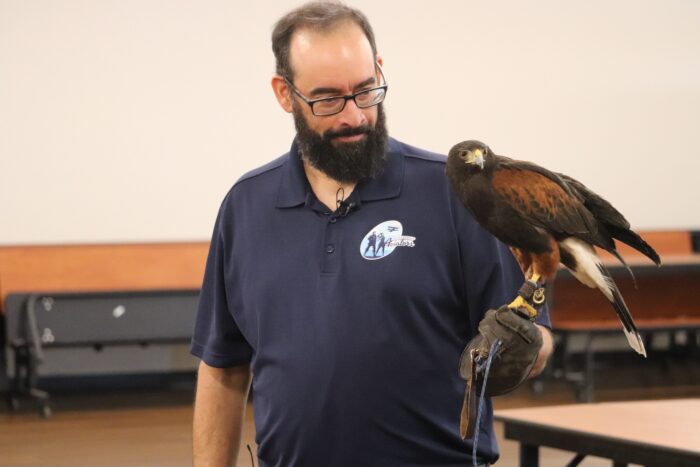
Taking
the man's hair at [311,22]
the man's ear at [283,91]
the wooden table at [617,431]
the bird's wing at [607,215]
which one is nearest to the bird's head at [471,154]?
the bird's wing at [607,215]

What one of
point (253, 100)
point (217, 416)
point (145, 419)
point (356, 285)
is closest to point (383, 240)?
point (356, 285)

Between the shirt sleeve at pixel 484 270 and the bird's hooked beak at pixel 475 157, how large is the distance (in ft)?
1.44

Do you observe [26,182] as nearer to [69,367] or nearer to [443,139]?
[69,367]

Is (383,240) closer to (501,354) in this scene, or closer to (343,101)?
(343,101)

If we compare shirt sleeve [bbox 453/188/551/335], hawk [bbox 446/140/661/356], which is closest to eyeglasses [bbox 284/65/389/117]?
shirt sleeve [bbox 453/188/551/335]

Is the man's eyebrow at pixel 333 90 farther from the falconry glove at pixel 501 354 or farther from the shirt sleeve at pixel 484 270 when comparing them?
the falconry glove at pixel 501 354

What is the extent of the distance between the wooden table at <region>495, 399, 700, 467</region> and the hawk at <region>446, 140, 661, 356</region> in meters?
1.36

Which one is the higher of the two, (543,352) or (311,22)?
(311,22)

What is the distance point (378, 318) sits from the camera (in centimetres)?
202

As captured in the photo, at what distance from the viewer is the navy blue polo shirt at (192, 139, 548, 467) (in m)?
2.03

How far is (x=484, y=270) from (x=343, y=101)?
0.41 meters

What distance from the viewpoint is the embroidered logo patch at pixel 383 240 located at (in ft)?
6.70

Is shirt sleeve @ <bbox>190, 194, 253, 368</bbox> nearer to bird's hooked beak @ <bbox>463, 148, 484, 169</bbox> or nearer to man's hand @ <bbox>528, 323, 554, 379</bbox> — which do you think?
man's hand @ <bbox>528, 323, 554, 379</bbox>

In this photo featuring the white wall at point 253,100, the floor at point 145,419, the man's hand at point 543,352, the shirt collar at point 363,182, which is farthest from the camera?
the white wall at point 253,100
